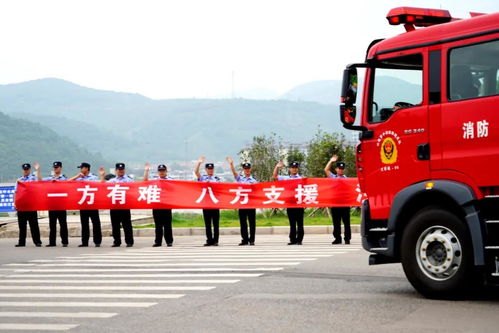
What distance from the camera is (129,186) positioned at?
21.1 metres

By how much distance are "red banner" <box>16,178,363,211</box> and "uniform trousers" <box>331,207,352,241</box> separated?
25 centimetres

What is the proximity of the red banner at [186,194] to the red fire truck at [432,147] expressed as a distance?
9.51 m

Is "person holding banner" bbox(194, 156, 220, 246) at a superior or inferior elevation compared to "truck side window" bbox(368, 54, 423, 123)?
inferior

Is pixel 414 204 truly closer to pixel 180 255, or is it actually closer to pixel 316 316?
pixel 316 316

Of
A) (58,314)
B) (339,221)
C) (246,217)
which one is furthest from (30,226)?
(58,314)

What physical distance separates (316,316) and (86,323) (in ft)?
7.46

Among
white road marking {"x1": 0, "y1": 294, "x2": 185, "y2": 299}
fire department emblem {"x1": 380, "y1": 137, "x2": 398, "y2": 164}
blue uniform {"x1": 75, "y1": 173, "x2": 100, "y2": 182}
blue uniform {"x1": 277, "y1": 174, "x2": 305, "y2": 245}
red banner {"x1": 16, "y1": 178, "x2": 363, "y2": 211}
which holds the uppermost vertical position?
fire department emblem {"x1": 380, "y1": 137, "x2": 398, "y2": 164}

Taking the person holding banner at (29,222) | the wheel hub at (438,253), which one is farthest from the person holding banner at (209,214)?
the wheel hub at (438,253)

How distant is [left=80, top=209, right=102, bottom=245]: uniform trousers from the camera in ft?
67.2

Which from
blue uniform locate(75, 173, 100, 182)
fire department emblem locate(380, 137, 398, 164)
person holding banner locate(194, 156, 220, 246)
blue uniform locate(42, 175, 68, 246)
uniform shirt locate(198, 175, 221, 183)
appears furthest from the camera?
blue uniform locate(75, 173, 100, 182)

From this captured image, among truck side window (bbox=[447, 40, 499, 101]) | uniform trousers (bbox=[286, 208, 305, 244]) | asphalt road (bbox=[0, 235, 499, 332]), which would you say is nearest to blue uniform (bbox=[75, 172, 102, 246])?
asphalt road (bbox=[0, 235, 499, 332])

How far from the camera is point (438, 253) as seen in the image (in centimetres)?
955

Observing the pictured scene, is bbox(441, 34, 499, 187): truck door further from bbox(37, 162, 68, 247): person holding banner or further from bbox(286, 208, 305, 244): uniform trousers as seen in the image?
bbox(37, 162, 68, 247): person holding banner

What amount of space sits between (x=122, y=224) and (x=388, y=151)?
1138cm
